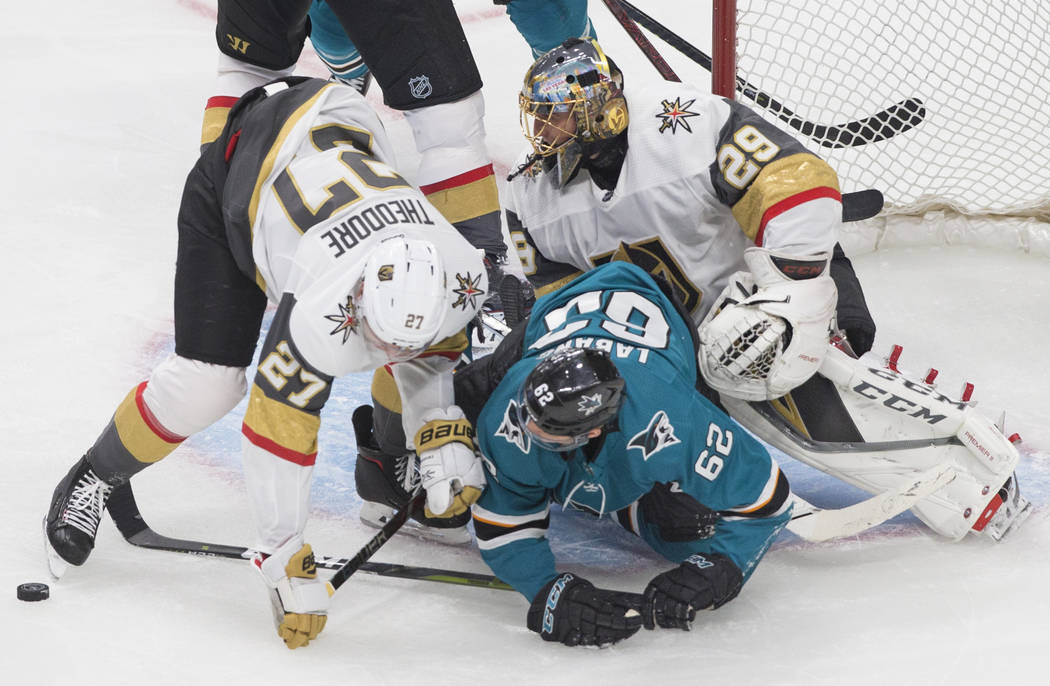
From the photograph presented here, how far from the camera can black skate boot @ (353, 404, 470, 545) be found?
127 inches

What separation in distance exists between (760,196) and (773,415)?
0.54 metres

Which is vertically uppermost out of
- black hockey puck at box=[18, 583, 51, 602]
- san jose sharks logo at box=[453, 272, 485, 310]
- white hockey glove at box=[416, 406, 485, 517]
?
san jose sharks logo at box=[453, 272, 485, 310]

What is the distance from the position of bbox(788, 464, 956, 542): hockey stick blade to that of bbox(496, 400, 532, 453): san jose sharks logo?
2.35ft

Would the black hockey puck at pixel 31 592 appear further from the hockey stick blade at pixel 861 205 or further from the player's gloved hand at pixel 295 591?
the hockey stick blade at pixel 861 205

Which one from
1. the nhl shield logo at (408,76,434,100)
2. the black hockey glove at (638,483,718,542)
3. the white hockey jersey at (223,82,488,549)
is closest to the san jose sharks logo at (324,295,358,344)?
the white hockey jersey at (223,82,488,549)

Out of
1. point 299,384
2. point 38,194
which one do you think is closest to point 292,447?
point 299,384

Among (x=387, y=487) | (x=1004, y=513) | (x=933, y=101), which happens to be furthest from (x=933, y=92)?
(x=387, y=487)

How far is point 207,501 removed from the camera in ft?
11.2

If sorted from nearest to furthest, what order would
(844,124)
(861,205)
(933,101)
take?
→ 1. (861,205)
2. (844,124)
3. (933,101)

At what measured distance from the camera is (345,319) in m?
2.50

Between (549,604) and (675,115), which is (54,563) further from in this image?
(675,115)

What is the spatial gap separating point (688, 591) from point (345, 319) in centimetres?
88

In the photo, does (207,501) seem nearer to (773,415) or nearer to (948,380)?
(773,415)

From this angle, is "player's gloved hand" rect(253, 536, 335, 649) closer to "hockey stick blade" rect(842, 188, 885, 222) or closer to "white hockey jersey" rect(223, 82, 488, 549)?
"white hockey jersey" rect(223, 82, 488, 549)
